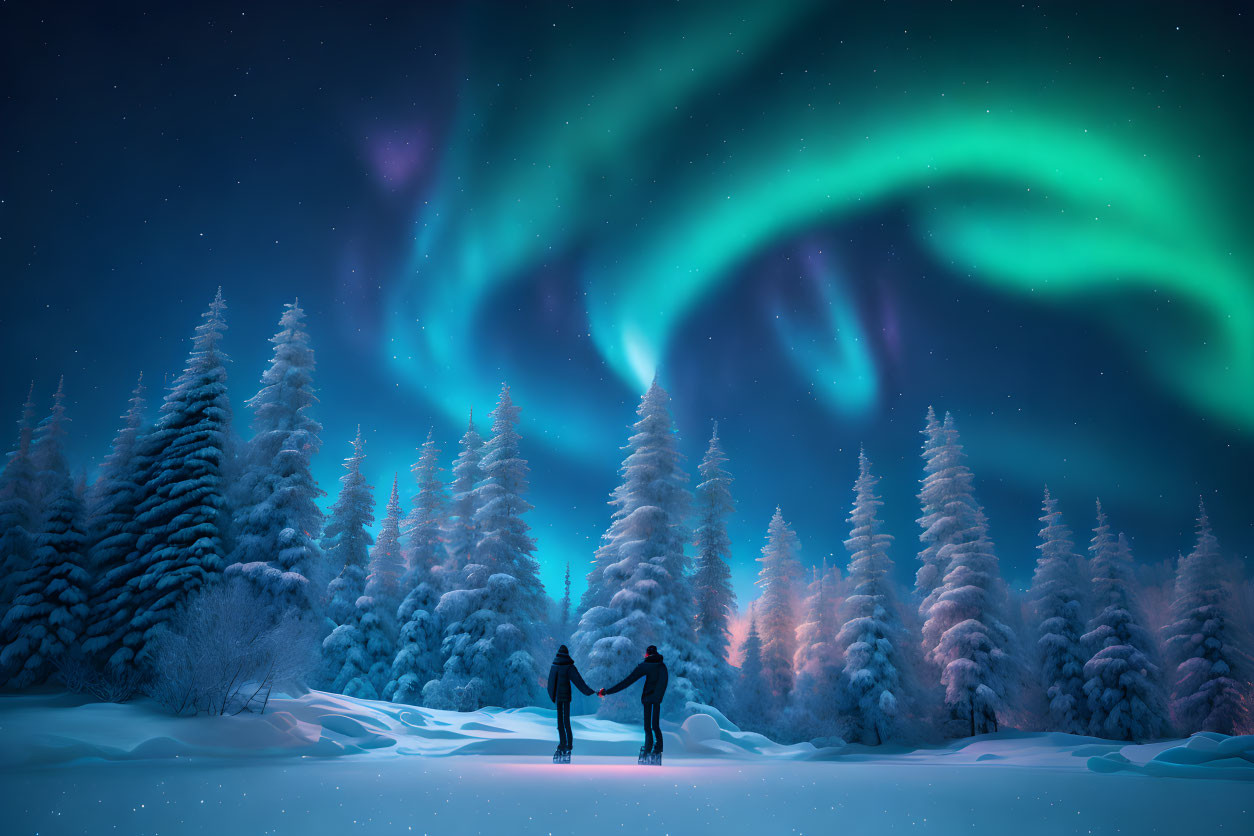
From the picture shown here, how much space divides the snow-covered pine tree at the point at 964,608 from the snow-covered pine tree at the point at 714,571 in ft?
31.1

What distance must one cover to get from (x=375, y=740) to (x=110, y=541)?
15107mm

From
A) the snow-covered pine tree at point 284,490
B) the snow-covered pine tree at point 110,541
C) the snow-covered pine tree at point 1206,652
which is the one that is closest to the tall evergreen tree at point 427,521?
the snow-covered pine tree at point 284,490

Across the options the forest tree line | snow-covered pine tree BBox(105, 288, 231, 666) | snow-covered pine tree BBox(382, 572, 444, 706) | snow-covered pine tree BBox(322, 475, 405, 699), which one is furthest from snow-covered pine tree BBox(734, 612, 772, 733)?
snow-covered pine tree BBox(105, 288, 231, 666)

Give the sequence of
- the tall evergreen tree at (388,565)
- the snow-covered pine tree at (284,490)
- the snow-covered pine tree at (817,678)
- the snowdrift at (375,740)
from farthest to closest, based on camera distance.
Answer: the tall evergreen tree at (388,565) → the snow-covered pine tree at (817,678) → the snow-covered pine tree at (284,490) → the snowdrift at (375,740)

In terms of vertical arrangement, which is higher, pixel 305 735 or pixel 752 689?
pixel 752 689

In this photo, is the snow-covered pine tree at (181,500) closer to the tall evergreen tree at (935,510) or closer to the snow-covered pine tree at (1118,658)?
the tall evergreen tree at (935,510)

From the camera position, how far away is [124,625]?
73.4ft

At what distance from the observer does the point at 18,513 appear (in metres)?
27.8

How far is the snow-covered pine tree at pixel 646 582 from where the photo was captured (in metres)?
26.7

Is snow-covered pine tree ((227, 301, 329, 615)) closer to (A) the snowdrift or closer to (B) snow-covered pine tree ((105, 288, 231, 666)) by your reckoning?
(B) snow-covered pine tree ((105, 288, 231, 666))

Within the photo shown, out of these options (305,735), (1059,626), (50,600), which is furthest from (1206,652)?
(50,600)

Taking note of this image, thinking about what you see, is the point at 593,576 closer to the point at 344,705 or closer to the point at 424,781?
the point at 344,705

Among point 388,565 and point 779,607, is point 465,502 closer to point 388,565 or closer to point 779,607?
point 388,565

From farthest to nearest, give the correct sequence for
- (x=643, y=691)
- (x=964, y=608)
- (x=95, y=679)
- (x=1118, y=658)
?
(x=1118, y=658) < (x=964, y=608) < (x=95, y=679) < (x=643, y=691)
